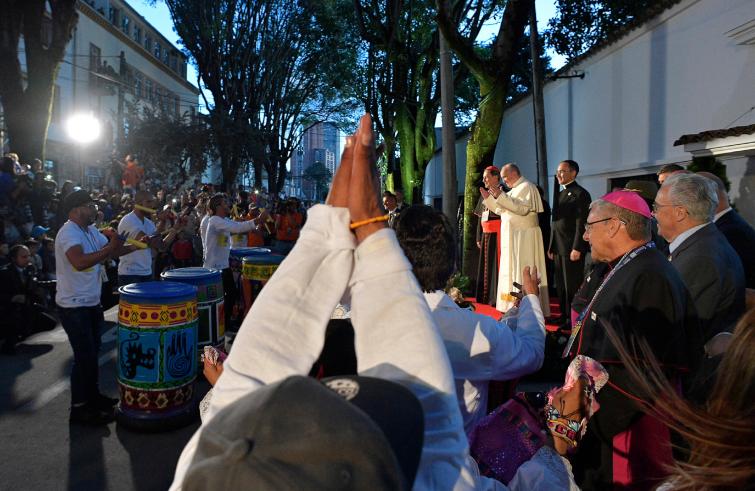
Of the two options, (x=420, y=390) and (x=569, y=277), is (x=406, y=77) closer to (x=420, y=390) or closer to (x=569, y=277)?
(x=569, y=277)

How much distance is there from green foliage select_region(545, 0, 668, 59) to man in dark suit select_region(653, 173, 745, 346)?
19.6 metres

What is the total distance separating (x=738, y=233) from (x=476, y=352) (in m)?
3.11

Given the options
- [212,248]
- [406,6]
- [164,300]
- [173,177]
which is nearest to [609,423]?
[164,300]

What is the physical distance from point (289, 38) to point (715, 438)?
1155 inches

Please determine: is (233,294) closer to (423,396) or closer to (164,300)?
(164,300)

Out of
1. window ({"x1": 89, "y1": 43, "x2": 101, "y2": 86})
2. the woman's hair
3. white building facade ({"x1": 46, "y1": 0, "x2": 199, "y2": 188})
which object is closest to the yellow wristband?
the woman's hair

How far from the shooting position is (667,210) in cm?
330

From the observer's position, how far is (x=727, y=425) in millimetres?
1097

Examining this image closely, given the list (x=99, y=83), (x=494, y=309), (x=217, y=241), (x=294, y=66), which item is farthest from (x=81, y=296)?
(x=99, y=83)

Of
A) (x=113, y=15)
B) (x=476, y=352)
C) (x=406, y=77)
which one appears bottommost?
(x=476, y=352)

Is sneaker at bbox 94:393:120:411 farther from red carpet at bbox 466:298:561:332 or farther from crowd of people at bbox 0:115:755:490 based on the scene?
red carpet at bbox 466:298:561:332

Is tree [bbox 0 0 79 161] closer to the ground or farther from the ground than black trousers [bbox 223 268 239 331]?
farther from the ground

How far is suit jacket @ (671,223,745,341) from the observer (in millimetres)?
3137

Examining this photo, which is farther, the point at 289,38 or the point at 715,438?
the point at 289,38
